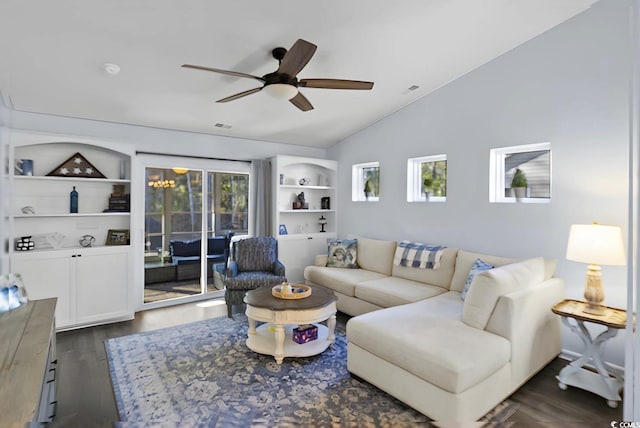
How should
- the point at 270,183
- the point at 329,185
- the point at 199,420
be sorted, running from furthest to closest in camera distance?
the point at 329,185
the point at 270,183
the point at 199,420

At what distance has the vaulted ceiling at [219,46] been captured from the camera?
2.48 metres

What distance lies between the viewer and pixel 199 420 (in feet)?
7.27

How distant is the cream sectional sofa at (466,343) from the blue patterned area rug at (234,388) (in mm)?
207

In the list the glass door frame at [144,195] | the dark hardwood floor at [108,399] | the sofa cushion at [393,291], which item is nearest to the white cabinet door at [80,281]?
the glass door frame at [144,195]

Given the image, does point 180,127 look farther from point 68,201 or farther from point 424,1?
point 424,1

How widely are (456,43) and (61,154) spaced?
4436mm

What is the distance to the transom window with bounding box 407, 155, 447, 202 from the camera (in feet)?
14.4

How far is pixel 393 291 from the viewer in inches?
143

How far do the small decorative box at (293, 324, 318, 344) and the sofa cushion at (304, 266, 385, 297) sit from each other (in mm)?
950

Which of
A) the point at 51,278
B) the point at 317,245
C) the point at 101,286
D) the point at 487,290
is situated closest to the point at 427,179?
the point at 317,245

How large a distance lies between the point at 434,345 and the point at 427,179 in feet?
9.12

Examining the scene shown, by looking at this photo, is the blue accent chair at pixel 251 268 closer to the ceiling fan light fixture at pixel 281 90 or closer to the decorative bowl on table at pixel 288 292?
the decorative bowl on table at pixel 288 292

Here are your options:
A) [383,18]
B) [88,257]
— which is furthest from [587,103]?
[88,257]

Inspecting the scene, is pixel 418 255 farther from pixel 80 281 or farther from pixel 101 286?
pixel 80 281
